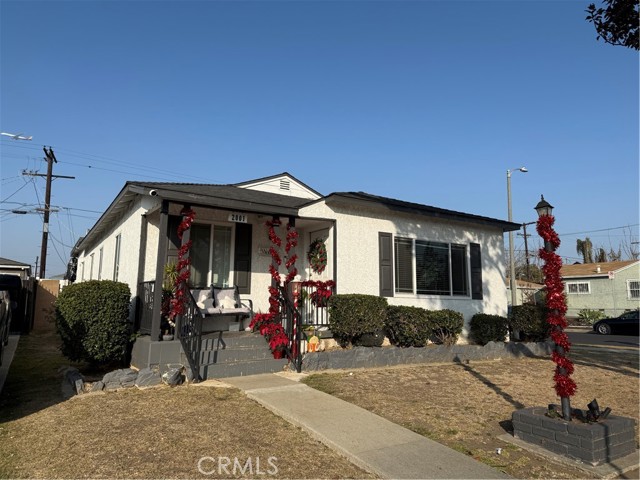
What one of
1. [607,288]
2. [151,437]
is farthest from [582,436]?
[607,288]

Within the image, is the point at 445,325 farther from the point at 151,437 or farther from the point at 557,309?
the point at 151,437

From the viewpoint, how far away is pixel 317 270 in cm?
989

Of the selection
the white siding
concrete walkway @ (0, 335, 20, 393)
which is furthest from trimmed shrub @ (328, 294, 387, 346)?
concrete walkway @ (0, 335, 20, 393)

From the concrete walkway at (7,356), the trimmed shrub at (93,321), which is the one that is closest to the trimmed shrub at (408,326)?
the trimmed shrub at (93,321)

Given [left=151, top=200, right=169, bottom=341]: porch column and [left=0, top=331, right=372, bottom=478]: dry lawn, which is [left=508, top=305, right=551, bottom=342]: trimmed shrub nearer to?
[left=0, top=331, right=372, bottom=478]: dry lawn

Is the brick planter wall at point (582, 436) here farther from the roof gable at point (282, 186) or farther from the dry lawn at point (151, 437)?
the roof gable at point (282, 186)

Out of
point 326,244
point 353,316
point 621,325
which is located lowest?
point 621,325

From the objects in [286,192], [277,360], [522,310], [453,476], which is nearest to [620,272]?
[522,310]

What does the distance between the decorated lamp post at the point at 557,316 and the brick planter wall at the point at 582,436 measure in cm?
23

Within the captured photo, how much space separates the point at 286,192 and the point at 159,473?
1117 centimetres

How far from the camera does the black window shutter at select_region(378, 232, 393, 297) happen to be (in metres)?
10.0

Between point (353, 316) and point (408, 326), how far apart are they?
1.41 metres

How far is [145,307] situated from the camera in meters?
7.89

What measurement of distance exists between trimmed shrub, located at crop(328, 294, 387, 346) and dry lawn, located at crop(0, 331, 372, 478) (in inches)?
119
